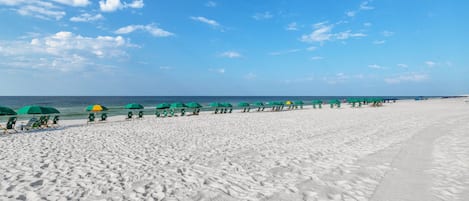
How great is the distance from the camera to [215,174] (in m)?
4.77

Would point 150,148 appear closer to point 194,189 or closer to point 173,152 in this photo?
point 173,152

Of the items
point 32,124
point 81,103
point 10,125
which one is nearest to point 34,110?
point 32,124

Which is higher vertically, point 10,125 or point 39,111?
point 39,111

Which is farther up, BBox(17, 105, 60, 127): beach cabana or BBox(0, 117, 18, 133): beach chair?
BBox(17, 105, 60, 127): beach cabana

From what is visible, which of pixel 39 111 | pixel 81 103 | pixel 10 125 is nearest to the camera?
pixel 10 125

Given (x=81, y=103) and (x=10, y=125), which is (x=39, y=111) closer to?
(x=10, y=125)

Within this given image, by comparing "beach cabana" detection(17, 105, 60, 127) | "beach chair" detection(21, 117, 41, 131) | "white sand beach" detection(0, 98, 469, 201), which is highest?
"beach cabana" detection(17, 105, 60, 127)

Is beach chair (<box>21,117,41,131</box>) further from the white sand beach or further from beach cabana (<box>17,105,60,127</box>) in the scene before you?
the white sand beach

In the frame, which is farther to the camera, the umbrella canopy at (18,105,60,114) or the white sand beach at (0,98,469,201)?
the umbrella canopy at (18,105,60,114)

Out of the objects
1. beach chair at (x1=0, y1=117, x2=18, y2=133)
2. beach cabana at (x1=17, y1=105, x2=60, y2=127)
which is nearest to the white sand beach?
beach chair at (x1=0, y1=117, x2=18, y2=133)

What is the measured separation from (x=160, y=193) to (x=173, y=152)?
295 cm

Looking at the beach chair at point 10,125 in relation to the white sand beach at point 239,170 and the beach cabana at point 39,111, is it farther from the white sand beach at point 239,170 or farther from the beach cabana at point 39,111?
the white sand beach at point 239,170

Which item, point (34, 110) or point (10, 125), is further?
point (34, 110)

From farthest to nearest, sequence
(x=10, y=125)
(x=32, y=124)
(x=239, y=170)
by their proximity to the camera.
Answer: (x=32, y=124) → (x=10, y=125) → (x=239, y=170)
